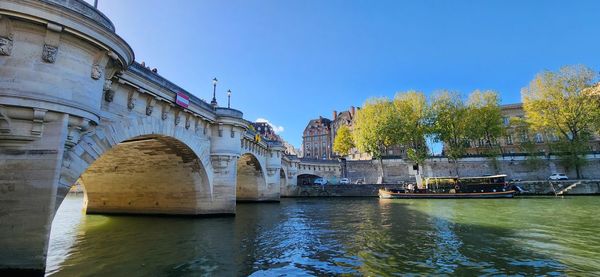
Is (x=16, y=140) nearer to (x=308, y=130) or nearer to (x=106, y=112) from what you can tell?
(x=106, y=112)

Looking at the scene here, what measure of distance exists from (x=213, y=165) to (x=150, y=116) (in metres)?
8.07

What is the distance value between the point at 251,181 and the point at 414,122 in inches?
1360

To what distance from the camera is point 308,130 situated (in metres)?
109

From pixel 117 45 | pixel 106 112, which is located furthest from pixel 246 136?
pixel 117 45

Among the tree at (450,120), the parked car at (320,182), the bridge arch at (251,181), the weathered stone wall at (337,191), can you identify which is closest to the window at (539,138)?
the tree at (450,120)

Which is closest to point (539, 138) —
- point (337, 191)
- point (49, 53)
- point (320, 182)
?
point (337, 191)

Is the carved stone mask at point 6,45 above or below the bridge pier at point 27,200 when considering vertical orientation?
above

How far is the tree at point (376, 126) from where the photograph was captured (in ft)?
190

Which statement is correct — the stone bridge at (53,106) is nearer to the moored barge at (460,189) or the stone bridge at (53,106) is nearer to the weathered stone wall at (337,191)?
the moored barge at (460,189)

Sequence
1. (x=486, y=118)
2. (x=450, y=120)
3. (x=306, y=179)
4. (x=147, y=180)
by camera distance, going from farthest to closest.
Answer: (x=306, y=179)
(x=450, y=120)
(x=486, y=118)
(x=147, y=180)

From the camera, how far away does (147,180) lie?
22.5m

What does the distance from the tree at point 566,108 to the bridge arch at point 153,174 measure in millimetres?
56508

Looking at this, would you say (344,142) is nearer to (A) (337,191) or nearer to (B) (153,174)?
(A) (337,191)

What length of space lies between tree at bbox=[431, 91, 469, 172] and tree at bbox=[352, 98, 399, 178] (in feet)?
28.2
